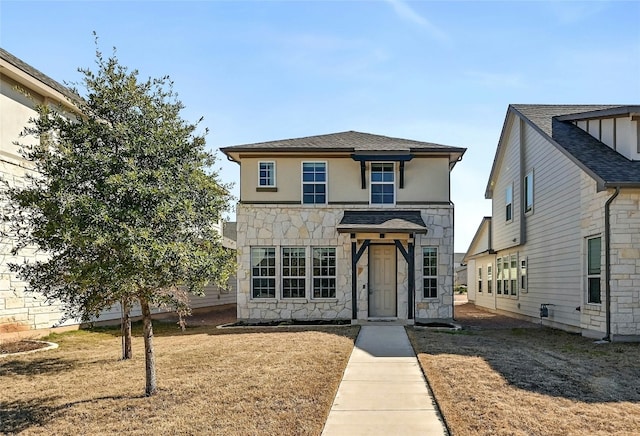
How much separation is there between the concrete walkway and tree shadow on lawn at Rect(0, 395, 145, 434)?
3.06 m

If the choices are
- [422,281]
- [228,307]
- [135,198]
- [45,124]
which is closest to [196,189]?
[135,198]

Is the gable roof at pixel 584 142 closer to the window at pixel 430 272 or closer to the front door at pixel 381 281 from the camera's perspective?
the window at pixel 430 272

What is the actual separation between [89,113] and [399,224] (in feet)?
33.1

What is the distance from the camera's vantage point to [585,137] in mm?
14695

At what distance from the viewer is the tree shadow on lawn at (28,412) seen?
6.34m

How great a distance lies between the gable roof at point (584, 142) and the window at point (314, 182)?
22.2ft

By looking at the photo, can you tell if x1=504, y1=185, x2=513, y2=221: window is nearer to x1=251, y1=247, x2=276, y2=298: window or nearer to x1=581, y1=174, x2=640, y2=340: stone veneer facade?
x1=581, y1=174, x2=640, y2=340: stone veneer facade

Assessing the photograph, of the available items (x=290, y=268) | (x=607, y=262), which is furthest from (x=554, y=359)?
(x=290, y=268)

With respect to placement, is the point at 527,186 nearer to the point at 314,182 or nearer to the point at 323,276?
the point at 314,182

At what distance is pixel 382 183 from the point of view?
55.0ft

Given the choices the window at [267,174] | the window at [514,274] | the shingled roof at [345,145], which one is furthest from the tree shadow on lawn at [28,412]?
the window at [514,274]

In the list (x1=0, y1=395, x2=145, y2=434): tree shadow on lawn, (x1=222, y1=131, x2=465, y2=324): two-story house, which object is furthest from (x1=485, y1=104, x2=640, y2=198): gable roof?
(x1=0, y1=395, x2=145, y2=434): tree shadow on lawn

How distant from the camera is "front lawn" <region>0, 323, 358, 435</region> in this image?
6133 mm

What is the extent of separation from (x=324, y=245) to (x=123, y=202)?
10270mm
